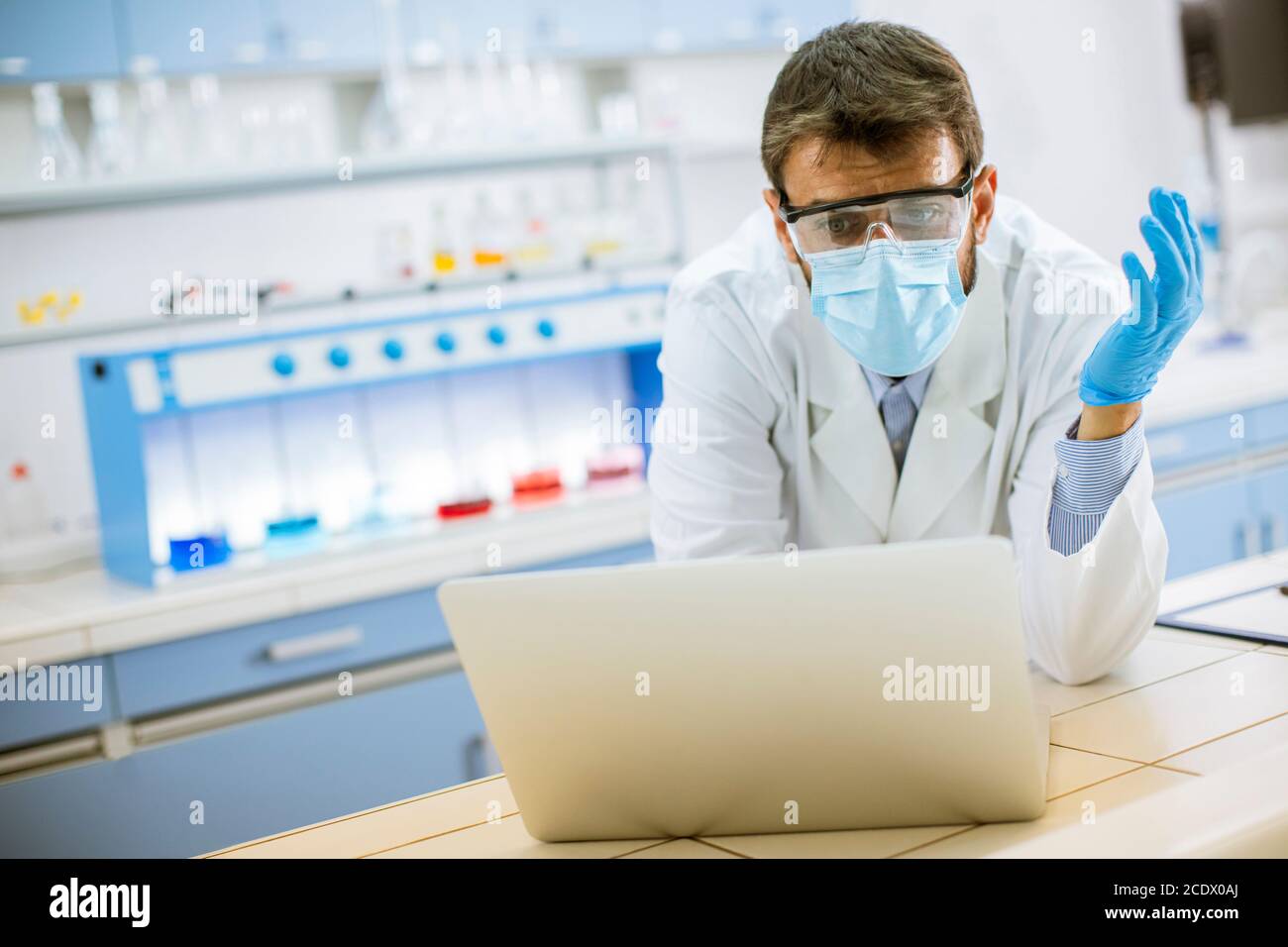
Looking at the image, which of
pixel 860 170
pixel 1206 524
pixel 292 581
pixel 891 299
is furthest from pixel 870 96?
pixel 1206 524

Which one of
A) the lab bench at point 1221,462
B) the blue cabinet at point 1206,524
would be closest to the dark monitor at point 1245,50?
the lab bench at point 1221,462

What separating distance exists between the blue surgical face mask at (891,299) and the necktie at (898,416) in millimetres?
115

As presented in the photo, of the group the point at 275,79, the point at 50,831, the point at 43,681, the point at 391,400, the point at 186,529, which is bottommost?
the point at 50,831

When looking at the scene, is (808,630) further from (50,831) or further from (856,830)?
(50,831)

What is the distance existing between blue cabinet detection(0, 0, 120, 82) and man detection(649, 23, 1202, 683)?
1.54m

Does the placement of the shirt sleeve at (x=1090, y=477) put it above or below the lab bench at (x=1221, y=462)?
above

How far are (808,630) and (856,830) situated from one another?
0.20 m

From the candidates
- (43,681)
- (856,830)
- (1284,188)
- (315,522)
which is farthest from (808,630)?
(1284,188)

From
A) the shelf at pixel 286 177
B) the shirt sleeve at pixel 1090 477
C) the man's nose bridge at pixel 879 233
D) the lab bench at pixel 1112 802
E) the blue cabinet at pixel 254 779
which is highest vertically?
the shelf at pixel 286 177

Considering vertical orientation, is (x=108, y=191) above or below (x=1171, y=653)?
above

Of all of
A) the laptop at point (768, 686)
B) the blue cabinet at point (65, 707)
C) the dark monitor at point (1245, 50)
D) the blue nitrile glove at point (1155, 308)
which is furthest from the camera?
the dark monitor at point (1245, 50)

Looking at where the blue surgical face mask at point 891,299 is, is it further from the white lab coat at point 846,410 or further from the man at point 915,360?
the white lab coat at point 846,410

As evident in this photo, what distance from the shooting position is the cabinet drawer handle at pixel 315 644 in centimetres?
221

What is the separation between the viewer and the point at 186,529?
2529 mm
